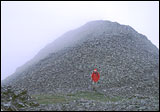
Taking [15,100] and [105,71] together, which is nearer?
[15,100]

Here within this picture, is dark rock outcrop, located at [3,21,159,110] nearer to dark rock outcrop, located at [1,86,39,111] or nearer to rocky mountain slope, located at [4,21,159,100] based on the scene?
rocky mountain slope, located at [4,21,159,100]

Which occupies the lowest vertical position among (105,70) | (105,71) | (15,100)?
(105,71)

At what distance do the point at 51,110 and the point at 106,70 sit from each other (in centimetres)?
2214

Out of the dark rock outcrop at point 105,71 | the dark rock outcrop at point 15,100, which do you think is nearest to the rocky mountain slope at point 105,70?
the dark rock outcrop at point 105,71

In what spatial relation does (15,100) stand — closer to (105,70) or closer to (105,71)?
(105,71)

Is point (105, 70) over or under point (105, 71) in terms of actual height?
over

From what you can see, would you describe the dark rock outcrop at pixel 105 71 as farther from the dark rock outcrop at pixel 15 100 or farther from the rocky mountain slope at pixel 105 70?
the dark rock outcrop at pixel 15 100

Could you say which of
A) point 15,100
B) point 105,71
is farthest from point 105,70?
point 15,100

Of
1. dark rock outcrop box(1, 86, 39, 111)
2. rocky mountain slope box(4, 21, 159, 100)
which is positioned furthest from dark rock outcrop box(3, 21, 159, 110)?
dark rock outcrop box(1, 86, 39, 111)

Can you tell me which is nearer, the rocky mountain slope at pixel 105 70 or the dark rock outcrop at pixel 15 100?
the dark rock outcrop at pixel 15 100

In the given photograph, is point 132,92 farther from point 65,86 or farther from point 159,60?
point 159,60

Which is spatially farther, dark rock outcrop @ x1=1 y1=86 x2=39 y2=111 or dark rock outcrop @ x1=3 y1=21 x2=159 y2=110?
dark rock outcrop @ x1=3 y1=21 x2=159 y2=110

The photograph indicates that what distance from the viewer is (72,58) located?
46.3 meters

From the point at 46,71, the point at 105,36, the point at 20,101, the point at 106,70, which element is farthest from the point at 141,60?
the point at 20,101
